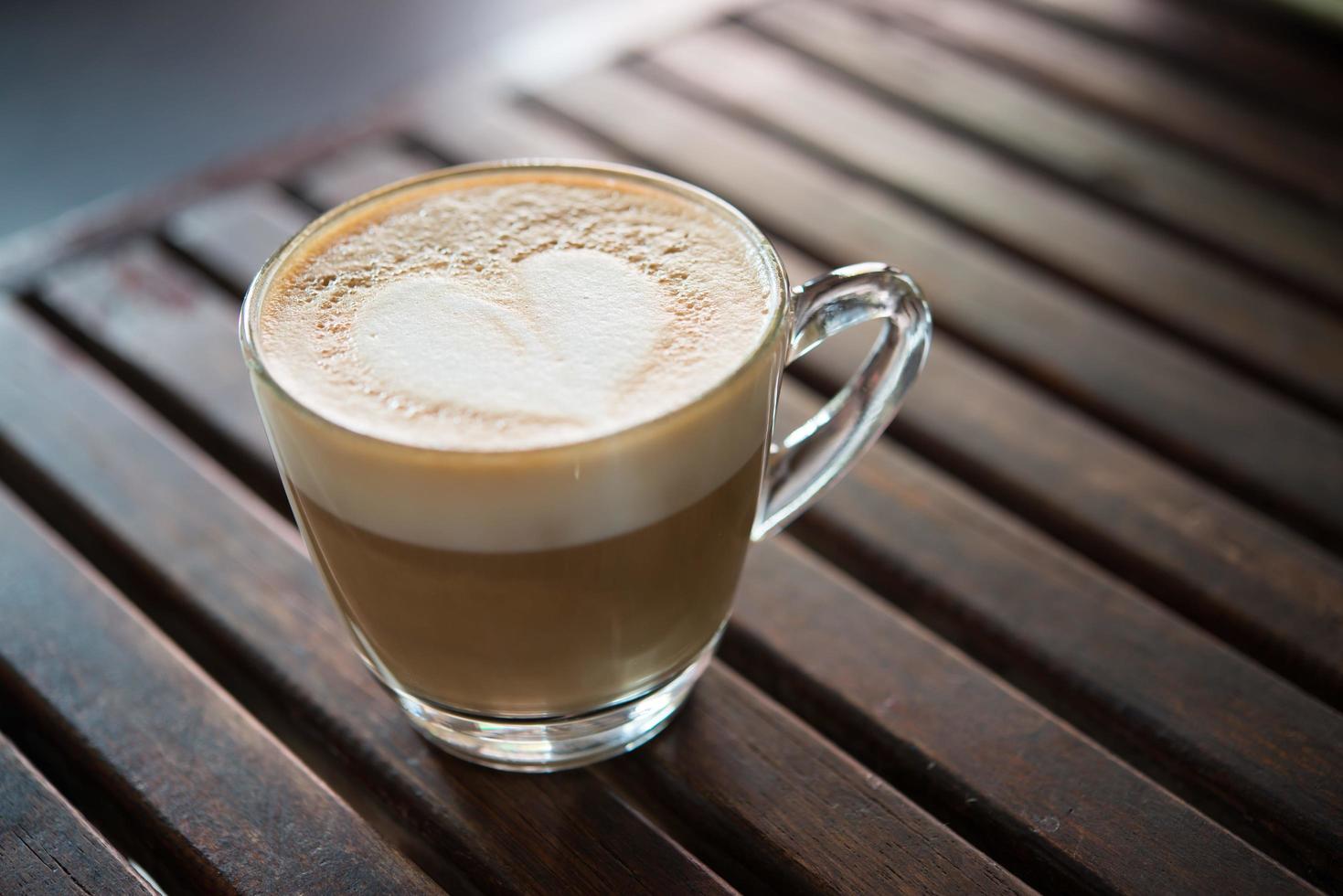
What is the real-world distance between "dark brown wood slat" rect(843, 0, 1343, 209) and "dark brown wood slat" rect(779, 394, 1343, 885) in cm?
45

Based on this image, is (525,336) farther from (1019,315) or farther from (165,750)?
(1019,315)

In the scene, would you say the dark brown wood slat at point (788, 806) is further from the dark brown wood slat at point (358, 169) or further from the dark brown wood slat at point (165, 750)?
the dark brown wood slat at point (358, 169)

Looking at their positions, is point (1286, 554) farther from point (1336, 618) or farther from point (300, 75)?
point (300, 75)

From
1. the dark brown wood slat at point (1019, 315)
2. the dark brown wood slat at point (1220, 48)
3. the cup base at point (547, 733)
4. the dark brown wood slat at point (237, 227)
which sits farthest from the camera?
the dark brown wood slat at point (1220, 48)

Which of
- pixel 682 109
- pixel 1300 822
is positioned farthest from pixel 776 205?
pixel 1300 822

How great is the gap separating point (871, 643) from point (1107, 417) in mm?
234

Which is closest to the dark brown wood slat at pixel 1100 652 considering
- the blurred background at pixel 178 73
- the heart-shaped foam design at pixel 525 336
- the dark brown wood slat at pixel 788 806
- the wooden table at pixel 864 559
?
the wooden table at pixel 864 559

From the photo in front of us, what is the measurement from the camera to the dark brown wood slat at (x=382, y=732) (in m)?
0.54

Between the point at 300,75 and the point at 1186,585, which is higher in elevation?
the point at 1186,585

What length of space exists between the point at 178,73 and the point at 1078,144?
1.67 m

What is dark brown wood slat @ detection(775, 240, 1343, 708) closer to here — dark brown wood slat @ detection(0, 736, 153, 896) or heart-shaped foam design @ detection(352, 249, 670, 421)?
heart-shaped foam design @ detection(352, 249, 670, 421)

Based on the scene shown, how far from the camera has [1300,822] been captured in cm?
55

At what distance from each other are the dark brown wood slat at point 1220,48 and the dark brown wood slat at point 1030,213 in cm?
24

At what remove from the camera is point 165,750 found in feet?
1.92
